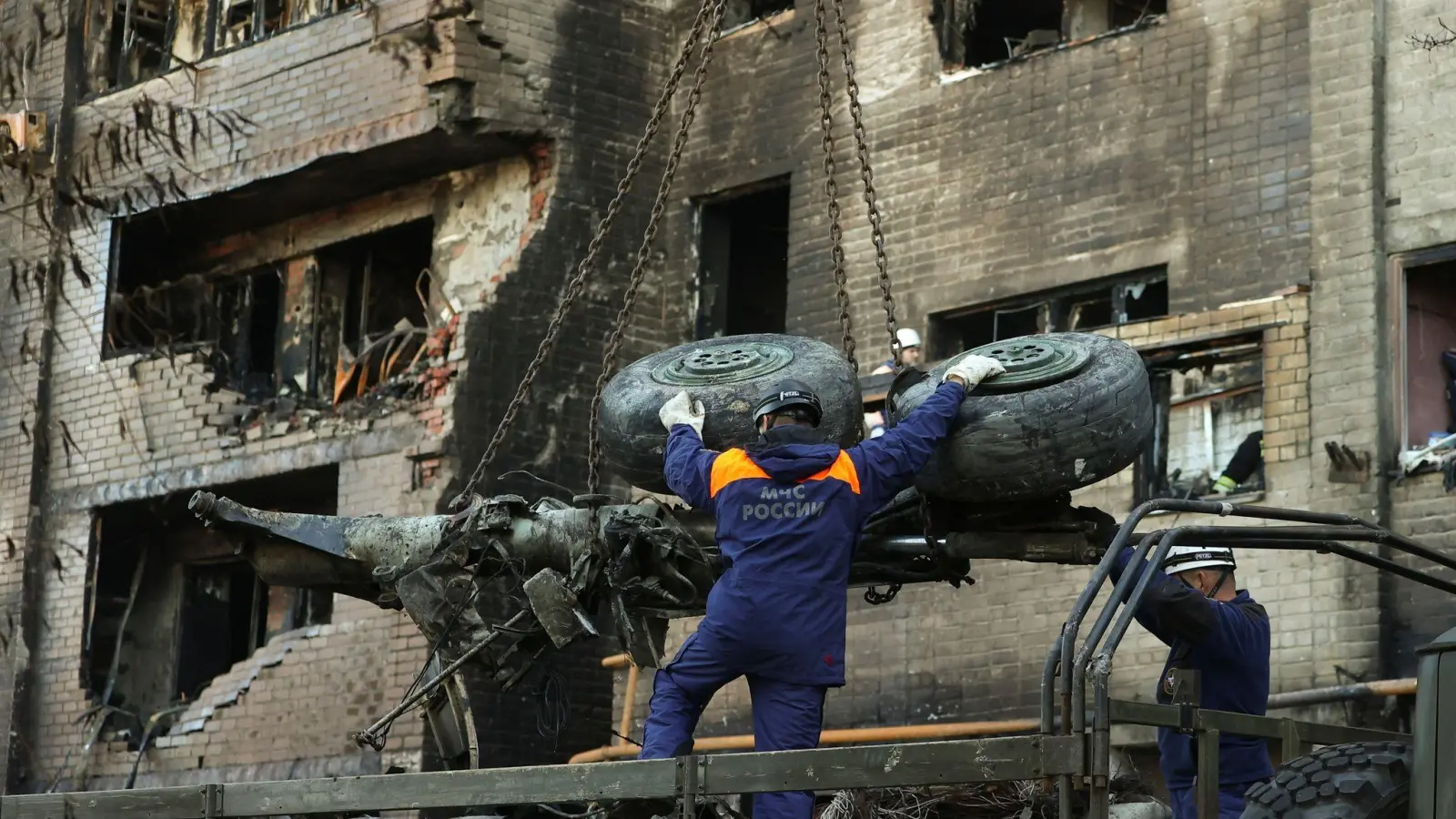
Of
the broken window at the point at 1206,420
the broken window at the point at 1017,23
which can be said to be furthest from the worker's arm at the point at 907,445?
the broken window at the point at 1017,23

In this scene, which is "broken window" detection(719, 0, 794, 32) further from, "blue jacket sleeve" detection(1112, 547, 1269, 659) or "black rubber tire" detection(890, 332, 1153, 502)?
"black rubber tire" detection(890, 332, 1153, 502)

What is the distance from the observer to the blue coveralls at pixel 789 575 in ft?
27.6

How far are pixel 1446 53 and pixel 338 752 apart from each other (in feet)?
32.4

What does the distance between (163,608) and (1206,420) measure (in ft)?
35.2

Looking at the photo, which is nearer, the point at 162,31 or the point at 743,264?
the point at 743,264

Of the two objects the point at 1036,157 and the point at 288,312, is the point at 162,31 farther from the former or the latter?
the point at 1036,157

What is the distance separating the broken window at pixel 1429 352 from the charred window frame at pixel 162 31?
10544 millimetres

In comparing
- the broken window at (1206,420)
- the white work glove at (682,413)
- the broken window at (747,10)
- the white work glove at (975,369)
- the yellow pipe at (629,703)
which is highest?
the broken window at (747,10)

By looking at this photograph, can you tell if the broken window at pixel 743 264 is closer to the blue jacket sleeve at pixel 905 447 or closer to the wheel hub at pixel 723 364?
the wheel hub at pixel 723 364

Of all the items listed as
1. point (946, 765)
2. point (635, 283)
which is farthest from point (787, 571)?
point (635, 283)

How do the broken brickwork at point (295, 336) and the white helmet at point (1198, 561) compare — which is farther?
the broken brickwork at point (295, 336)

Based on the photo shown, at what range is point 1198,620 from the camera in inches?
344

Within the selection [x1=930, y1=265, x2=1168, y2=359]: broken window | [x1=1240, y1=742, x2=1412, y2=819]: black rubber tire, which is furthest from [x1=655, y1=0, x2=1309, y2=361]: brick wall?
[x1=1240, y1=742, x2=1412, y2=819]: black rubber tire

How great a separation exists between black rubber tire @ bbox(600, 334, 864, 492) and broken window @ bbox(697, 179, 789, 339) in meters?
9.79
